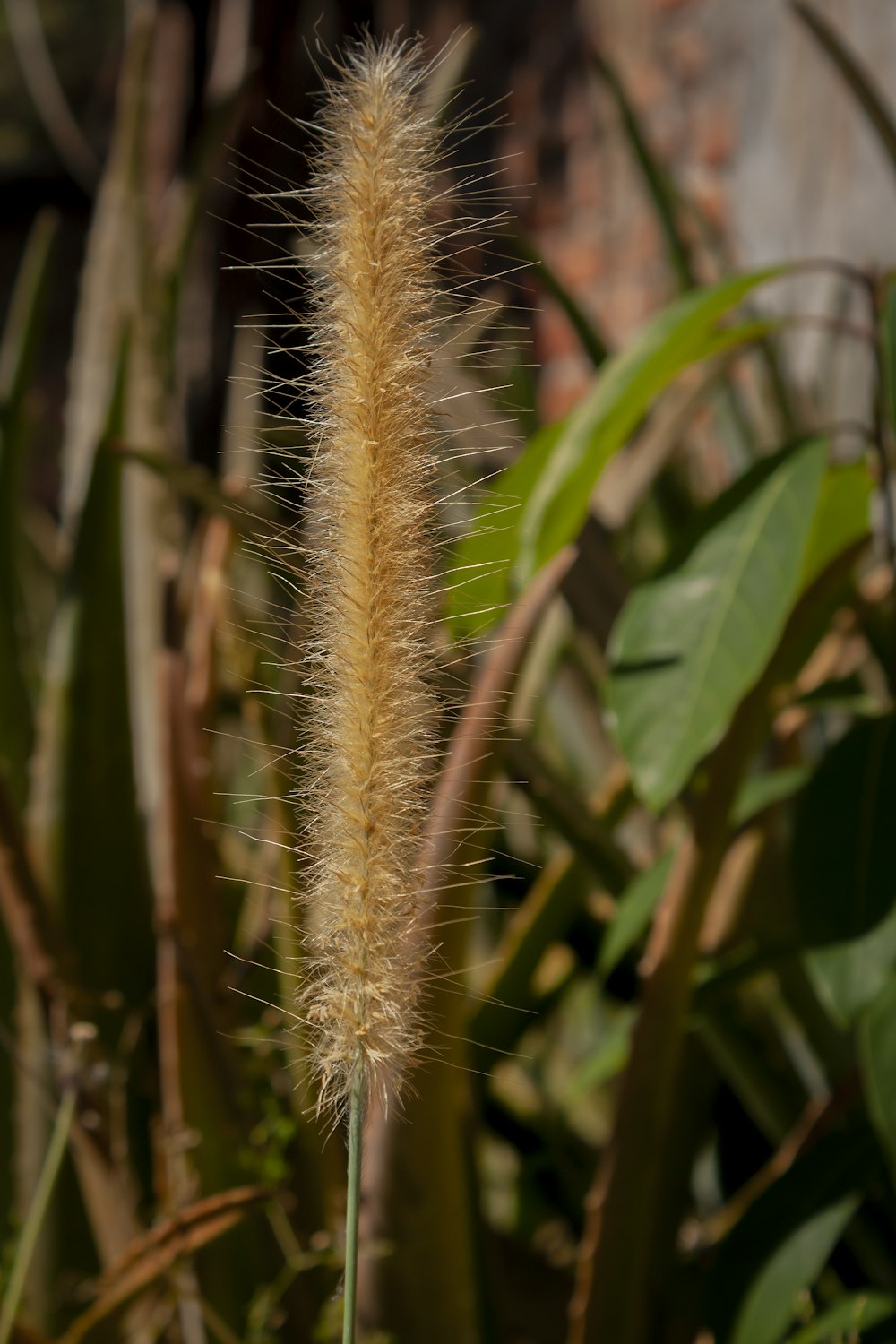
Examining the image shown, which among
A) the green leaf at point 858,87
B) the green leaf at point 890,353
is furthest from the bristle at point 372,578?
the green leaf at point 858,87

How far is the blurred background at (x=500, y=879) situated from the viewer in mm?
521

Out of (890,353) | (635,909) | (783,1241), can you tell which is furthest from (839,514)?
(783,1241)

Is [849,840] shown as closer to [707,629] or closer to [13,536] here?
[707,629]

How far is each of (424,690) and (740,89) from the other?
1749 mm

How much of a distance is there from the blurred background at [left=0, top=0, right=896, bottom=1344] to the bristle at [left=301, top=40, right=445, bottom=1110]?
0.13ft

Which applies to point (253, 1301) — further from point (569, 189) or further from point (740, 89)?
point (569, 189)

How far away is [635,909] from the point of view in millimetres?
618

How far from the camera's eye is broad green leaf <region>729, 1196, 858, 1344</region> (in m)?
0.58

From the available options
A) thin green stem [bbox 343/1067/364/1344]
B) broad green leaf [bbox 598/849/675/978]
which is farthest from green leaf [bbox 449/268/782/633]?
thin green stem [bbox 343/1067/364/1344]

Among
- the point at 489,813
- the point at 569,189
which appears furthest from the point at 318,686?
the point at 569,189

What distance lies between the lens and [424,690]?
285 millimetres

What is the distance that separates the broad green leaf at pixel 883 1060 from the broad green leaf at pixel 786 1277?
0.11 m

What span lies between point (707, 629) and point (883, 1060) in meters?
0.19

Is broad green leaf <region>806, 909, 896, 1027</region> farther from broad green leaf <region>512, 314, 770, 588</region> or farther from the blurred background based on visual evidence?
broad green leaf <region>512, 314, 770, 588</region>
